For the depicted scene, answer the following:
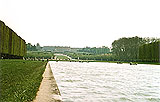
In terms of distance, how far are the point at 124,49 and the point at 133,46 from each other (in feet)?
15.2

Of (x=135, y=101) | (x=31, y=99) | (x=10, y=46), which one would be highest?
(x=10, y=46)

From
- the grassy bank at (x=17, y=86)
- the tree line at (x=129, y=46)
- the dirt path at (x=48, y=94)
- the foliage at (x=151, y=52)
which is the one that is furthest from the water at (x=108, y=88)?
the tree line at (x=129, y=46)

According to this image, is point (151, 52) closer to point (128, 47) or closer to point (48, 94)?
point (128, 47)

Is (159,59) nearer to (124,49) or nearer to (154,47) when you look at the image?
(154,47)

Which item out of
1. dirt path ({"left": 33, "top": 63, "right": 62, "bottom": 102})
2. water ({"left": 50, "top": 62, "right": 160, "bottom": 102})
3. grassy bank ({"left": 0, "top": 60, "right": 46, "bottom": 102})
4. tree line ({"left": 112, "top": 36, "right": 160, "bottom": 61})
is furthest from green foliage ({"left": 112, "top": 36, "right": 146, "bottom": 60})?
dirt path ({"left": 33, "top": 63, "right": 62, "bottom": 102})

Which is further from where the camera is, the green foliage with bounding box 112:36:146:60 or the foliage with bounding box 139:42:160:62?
the green foliage with bounding box 112:36:146:60

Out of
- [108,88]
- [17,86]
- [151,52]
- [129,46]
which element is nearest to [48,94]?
[17,86]

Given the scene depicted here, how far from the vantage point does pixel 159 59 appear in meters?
41.8

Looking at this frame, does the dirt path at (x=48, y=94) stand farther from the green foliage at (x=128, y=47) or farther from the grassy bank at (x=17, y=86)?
the green foliage at (x=128, y=47)

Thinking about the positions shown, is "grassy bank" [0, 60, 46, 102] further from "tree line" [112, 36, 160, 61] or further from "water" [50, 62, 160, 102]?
"tree line" [112, 36, 160, 61]

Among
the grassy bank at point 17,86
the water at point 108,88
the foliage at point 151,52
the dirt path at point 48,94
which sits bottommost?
the water at point 108,88

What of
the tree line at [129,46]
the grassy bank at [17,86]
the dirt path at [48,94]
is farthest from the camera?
the tree line at [129,46]

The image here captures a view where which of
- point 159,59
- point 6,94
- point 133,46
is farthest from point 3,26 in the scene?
point 133,46

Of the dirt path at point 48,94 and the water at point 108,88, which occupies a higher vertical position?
the dirt path at point 48,94
